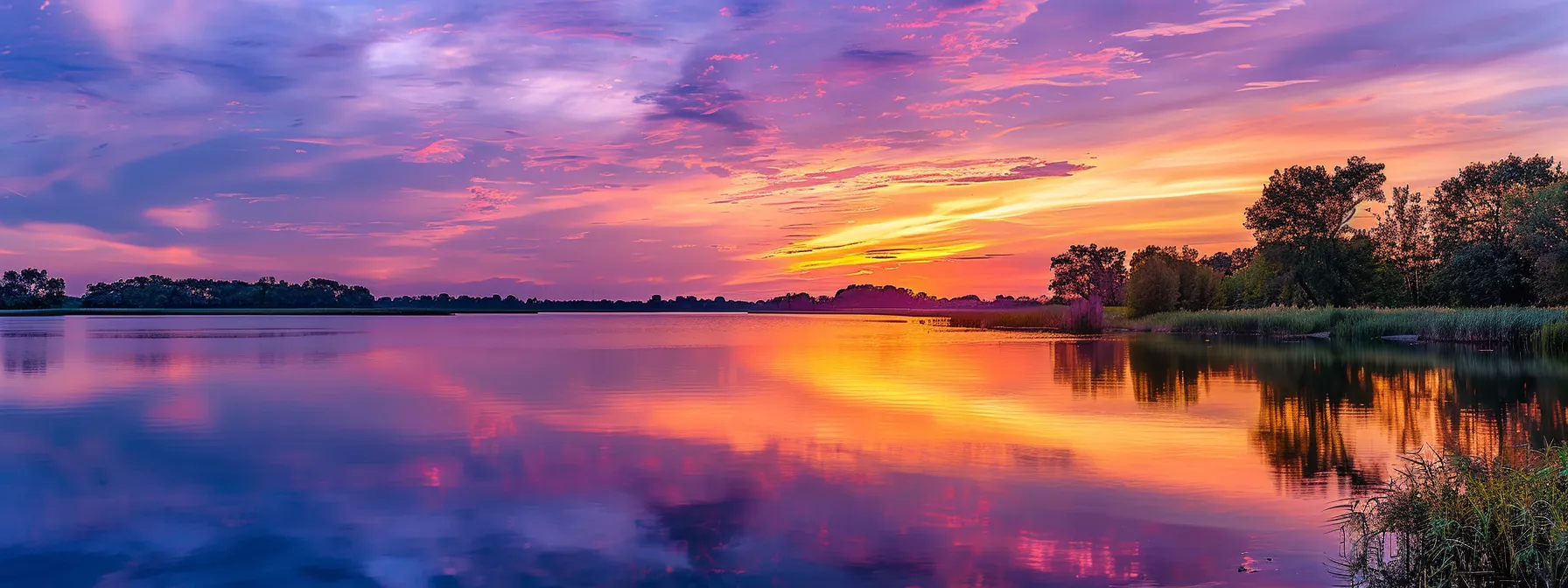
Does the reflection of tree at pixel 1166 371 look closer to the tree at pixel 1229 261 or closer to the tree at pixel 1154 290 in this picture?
the tree at pixel 1154 290

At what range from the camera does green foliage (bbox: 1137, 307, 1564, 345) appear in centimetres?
4828

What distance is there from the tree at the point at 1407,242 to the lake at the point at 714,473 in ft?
209

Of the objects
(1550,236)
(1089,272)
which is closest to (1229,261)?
(1089,272)

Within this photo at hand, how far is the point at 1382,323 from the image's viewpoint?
57.4 metres

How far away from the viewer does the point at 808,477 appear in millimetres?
13680

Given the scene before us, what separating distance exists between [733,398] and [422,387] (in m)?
10.4

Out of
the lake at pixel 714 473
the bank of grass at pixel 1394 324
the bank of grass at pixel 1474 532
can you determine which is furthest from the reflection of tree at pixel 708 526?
the bank of grass at pixel 1394 324

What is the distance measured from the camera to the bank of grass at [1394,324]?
1865 inches

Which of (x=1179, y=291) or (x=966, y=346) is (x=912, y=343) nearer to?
(x=966, y=346)

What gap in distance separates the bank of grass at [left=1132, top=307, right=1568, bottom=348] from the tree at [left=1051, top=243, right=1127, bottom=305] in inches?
2903

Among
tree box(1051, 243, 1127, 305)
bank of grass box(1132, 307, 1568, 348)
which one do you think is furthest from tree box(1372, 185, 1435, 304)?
tree box(1051, 243, 1127, 305)

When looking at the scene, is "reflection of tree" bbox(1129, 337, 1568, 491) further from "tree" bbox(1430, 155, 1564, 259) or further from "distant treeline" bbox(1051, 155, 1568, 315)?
"tree" bbox(1430, 155, 1564, 259)

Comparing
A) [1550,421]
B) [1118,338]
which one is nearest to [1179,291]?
[1118,338]

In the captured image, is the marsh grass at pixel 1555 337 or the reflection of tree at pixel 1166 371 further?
the marsh grass at pixel 1555 337
